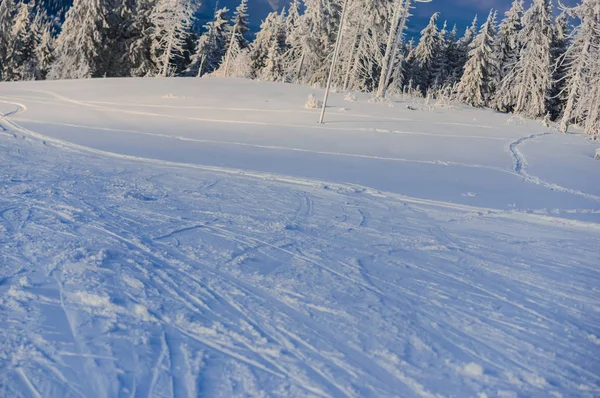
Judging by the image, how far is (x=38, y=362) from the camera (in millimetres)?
2691

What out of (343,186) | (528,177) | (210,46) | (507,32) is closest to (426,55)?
(507,32)

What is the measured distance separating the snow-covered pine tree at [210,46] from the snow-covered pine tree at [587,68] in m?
30.5

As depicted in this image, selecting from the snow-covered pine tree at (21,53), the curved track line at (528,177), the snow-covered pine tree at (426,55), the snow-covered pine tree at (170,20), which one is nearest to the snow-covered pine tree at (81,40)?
the snow-covered pine tree at (170,20)

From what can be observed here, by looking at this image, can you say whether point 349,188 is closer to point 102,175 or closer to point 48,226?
point 102,175

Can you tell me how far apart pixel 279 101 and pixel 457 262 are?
17464mm

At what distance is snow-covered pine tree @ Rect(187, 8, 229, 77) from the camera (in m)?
48.1

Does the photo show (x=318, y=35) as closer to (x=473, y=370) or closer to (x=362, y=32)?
(x=362, y=32)

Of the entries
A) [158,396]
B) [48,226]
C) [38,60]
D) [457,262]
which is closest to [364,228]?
[457,262]

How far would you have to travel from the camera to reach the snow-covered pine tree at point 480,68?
120ft

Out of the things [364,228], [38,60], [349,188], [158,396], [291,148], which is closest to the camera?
[158,396]

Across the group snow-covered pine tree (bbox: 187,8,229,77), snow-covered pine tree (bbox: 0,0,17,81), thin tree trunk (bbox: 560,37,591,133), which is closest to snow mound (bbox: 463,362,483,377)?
thin tree trunk (bbox: 560,37,591,133)

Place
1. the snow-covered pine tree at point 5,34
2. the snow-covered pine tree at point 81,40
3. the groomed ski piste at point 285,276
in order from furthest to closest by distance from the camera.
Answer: the snow-covered pine tree at point 5,34 → the snow-covered pine tree at point 81,40 → the groomed ski piste at point 285,276

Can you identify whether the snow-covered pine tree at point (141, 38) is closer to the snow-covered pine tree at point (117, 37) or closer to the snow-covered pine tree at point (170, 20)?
the snow-covered pine tree at point (117, 37)

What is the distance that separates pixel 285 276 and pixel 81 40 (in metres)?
39.4
